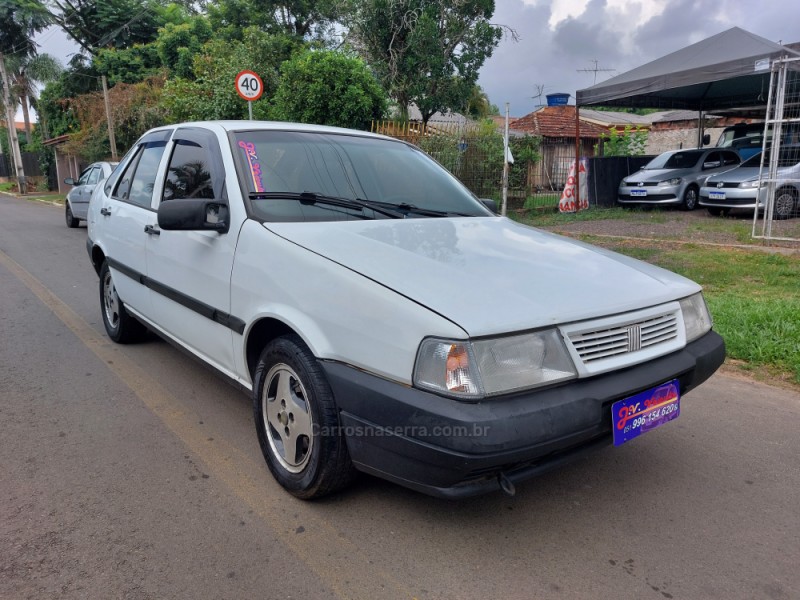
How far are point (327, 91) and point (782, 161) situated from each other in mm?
8771

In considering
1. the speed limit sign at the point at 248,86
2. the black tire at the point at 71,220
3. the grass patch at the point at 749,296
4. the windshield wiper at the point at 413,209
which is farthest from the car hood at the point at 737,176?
the black tire at the point at 71,220

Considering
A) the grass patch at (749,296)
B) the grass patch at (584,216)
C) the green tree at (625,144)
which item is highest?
the green tree at (625,144)

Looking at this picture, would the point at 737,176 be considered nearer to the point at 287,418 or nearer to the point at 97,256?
the point at 97,256

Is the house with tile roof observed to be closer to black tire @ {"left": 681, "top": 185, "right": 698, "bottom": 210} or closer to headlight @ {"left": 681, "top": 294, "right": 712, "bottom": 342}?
black tire @ {"left": 681, "top": 185, "right": 698, "bottom": 210}

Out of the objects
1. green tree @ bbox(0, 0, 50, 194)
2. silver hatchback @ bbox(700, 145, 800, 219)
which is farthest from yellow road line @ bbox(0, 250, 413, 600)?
green tree @ bbox(0, 0, 50, 194)

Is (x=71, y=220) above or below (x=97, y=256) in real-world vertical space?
below

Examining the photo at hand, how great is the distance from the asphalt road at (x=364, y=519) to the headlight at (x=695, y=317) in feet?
2.45

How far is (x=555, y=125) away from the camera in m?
27.4

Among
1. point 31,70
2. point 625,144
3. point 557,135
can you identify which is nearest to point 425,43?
point 625,144

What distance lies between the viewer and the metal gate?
9.06 m

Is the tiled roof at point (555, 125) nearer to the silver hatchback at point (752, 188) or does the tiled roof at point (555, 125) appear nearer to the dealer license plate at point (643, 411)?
the silver hatchback at point (752, 188)

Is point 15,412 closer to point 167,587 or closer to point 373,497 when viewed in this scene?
point 167,587

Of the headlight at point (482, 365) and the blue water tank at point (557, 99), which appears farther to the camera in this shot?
the blue water tank at point (557, 99)

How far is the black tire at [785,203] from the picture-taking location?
1156 centimetres
